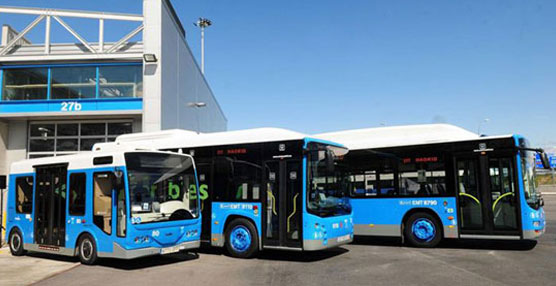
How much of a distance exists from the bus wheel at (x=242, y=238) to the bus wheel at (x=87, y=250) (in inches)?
124

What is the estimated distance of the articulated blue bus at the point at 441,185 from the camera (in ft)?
37.0

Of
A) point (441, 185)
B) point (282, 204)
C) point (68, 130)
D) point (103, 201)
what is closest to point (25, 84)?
point (68, 130)

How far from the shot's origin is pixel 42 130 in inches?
896

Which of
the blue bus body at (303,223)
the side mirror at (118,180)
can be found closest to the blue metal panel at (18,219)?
the side mirror at (118,180)

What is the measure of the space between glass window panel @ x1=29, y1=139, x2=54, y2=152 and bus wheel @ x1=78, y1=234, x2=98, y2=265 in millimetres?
14015

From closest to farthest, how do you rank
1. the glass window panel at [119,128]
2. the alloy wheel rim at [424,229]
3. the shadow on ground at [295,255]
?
the shadow on ground at [295,255] < the alloy wheel rim at [424,229] < the glass window panel at [119,128]

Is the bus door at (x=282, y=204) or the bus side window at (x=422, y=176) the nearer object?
the bus door at (x=282, y=204)

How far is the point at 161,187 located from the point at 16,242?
536cm

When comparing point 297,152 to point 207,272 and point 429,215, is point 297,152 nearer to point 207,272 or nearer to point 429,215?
point 207,272

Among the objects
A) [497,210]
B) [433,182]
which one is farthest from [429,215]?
[497,210]

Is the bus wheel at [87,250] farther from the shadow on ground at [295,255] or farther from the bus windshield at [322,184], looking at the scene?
the bus windshield at [322,184]

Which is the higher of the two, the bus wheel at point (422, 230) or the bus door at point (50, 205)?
the bus door at point (50, 205)

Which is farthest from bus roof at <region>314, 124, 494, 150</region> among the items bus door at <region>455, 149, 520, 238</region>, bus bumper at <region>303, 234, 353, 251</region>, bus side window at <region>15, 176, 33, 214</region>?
bus side window at <region>15, 176, 33, 214</region>

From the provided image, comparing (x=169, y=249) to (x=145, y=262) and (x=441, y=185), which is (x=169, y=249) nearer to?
(x=145, y=262)
